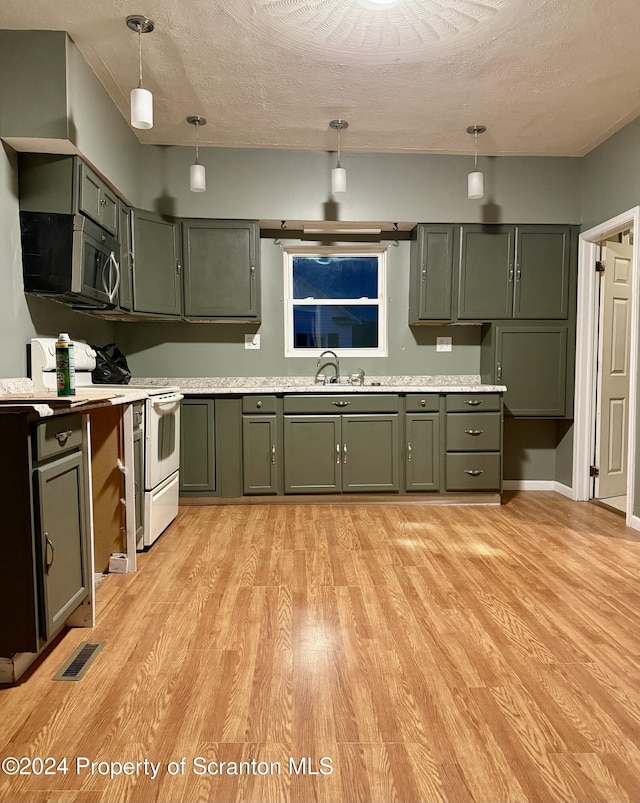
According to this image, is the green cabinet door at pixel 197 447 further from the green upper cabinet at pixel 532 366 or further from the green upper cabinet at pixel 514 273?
the green upper cabinet at pixel 532 366

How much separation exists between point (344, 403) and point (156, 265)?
5.73ft

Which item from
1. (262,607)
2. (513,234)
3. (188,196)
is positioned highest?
(188,196)

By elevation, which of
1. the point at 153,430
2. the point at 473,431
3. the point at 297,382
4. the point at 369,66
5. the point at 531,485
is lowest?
the point at 531,485

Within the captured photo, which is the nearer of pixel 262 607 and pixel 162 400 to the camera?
pixel 262 607

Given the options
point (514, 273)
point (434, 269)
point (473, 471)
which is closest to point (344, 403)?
point (473, 471)

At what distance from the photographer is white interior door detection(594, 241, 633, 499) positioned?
13.7 ft

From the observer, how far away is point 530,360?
4270mm

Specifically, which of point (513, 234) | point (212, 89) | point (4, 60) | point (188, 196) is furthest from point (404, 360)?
point (4, 60)

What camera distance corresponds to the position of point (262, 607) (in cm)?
230

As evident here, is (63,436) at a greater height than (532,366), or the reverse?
(532,366)

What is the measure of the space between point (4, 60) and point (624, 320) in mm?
4465

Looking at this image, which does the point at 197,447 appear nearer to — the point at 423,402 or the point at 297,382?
the point at 297,382

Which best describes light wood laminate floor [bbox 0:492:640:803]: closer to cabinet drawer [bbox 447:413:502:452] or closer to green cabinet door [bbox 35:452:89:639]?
green cabinet door [bbox 35:452:89:639]

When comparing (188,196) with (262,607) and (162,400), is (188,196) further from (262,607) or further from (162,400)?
(262,607)
